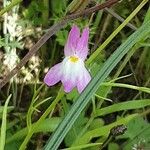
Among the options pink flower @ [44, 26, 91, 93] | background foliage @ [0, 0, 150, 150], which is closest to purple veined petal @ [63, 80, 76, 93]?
pink flower @ [44, 26, 91, 93]

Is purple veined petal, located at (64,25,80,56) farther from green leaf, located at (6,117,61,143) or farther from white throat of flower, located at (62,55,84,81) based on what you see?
green leaf, located at (6,117,61,143)

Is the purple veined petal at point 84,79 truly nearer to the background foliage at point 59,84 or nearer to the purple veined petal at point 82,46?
the purple veined petal at point 82,46

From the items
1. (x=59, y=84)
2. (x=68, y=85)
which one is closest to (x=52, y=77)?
(x=68, y=85)

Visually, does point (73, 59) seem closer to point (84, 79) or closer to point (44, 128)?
point (84, 79)

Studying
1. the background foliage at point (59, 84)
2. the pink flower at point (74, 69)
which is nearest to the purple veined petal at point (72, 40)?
the pink flower at point (74, 69)

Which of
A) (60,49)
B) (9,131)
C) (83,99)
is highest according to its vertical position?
(83,99)

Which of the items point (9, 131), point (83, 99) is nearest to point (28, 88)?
point (9, 131)

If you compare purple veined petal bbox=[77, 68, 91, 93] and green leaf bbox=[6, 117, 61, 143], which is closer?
purple veined petal bbox=[77, 68, 91, 93]

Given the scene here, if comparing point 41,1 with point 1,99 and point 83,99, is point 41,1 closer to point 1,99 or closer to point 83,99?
point 1,99

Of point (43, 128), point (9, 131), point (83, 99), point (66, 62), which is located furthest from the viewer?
point (9, 131)
